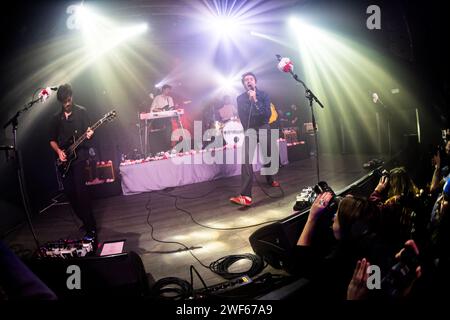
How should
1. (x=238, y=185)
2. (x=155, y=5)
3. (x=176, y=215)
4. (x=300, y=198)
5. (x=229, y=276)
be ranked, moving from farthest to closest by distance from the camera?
(x=155, y=5) → (x=238, y=185) → (x=176, y=215) → (x=300, y=198) → (x=229, y=276)

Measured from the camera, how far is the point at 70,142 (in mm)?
3574

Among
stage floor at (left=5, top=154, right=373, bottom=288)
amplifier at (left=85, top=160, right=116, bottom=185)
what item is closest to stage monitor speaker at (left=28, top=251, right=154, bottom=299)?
stage floor at (left=5, top=154, right=373, bottom=288)

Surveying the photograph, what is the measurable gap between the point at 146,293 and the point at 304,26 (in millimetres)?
8233

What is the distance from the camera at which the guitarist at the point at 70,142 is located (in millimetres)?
3469

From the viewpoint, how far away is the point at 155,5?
7492 mm

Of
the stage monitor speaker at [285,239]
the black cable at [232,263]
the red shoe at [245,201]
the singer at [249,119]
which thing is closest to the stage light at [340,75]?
the singer at [249,119]

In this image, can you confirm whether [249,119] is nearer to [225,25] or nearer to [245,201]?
[245,201]

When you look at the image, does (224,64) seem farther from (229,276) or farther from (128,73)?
(229,276)

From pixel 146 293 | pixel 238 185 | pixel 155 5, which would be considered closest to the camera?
pixel 146 293

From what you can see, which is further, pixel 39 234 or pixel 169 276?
pixel 39 234

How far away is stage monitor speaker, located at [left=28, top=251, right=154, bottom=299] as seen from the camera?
6.46 ft

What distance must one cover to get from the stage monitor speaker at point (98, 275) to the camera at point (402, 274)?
163cm
